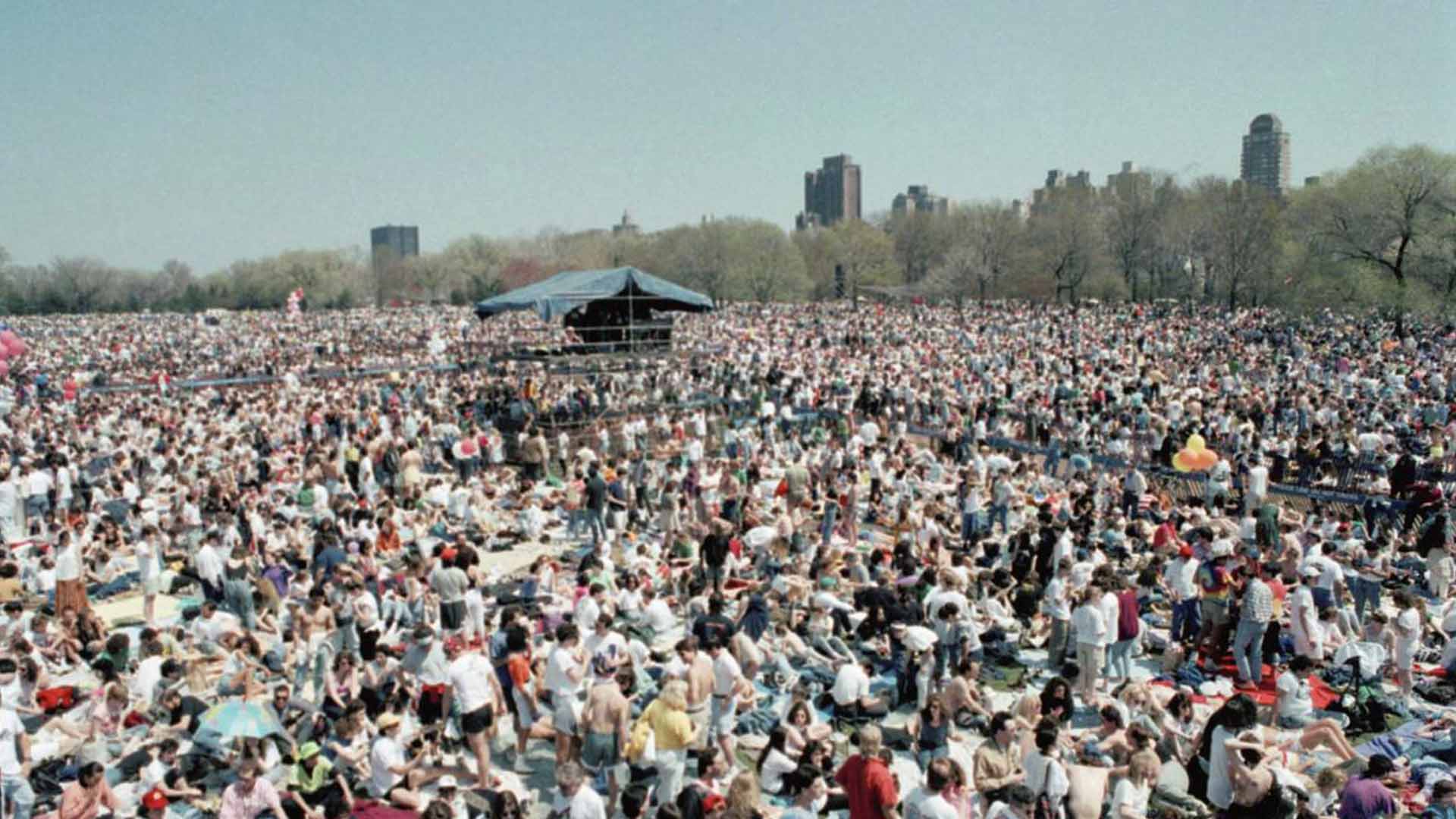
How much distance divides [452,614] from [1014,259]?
7227 cm

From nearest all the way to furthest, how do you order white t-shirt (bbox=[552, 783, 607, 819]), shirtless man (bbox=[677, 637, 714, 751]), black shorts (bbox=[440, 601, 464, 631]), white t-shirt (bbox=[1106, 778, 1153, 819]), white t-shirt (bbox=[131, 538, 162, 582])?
white t-shirt (bbox=[552, 783, 607, 819]) < white t-shirt (bbox=[1106, 778, 1153, 819]) < shirtless man (bbox=[677, 637, 714, 751]) < black shorts (bbox=[440, 601, 464, 631]) < white t-shirt (bbox=[131, 538, 162, 582])

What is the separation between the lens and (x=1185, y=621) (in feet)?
32.1

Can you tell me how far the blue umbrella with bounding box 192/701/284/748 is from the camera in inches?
252

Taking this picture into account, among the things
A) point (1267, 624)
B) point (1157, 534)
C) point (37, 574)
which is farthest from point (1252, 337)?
point (37, 574)

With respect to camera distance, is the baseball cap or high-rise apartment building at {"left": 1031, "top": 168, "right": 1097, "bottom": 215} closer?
the baseball cap

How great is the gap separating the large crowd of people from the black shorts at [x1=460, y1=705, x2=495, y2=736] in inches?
1.9

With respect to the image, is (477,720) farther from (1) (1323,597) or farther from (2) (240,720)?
(1) (1323,597)

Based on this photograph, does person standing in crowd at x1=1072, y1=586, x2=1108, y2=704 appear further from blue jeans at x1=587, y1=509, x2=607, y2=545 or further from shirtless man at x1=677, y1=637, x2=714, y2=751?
blue jeans at x1=587, y1=509, x2=607, y2=545

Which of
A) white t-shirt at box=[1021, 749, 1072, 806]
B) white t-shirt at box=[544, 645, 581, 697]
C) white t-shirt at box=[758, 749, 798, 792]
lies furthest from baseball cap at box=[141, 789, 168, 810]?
white t-shirt at box=[1021, 749, 1072, 806]

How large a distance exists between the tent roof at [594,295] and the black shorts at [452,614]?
1334 centimetres

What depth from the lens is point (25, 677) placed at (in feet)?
26.6

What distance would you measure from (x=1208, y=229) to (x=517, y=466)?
200 feet

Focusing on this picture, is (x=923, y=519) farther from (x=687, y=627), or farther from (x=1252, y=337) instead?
(x=1252, y=337)

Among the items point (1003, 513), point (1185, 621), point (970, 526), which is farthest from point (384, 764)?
point (1003, 513)
